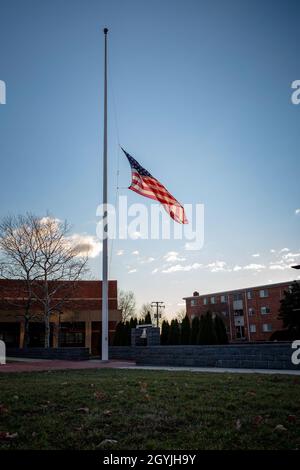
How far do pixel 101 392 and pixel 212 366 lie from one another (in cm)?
915

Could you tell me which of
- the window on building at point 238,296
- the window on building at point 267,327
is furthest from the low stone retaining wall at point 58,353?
the window on building at point 238,296

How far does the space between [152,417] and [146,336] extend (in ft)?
52.5

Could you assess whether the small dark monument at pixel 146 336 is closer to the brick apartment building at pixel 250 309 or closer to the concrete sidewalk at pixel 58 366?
the concrete sidewalk at pixel 58 366

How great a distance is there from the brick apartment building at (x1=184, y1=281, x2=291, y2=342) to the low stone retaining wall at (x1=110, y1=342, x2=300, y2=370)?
130 ft

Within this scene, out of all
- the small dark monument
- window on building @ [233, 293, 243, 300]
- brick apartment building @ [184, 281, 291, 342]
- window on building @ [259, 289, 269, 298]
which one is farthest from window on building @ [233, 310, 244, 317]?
the small dark monument

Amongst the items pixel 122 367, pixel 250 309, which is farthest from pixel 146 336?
pixel 250 309

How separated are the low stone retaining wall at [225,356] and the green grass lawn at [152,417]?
5.52 meters

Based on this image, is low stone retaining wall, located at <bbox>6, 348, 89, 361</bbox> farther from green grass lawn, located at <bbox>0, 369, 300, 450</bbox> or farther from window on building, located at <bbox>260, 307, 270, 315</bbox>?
window on building, located at <bbox>260, 307, 270, 315</bbox>

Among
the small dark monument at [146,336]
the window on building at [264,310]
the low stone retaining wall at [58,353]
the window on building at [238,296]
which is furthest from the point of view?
the window on building at [238,296]

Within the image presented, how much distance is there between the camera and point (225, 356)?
48.8 ft

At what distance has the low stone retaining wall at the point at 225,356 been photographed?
13008 millimetres

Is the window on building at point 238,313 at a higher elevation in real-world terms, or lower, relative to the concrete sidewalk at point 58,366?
higher

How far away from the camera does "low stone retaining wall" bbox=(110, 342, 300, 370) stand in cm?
1301
